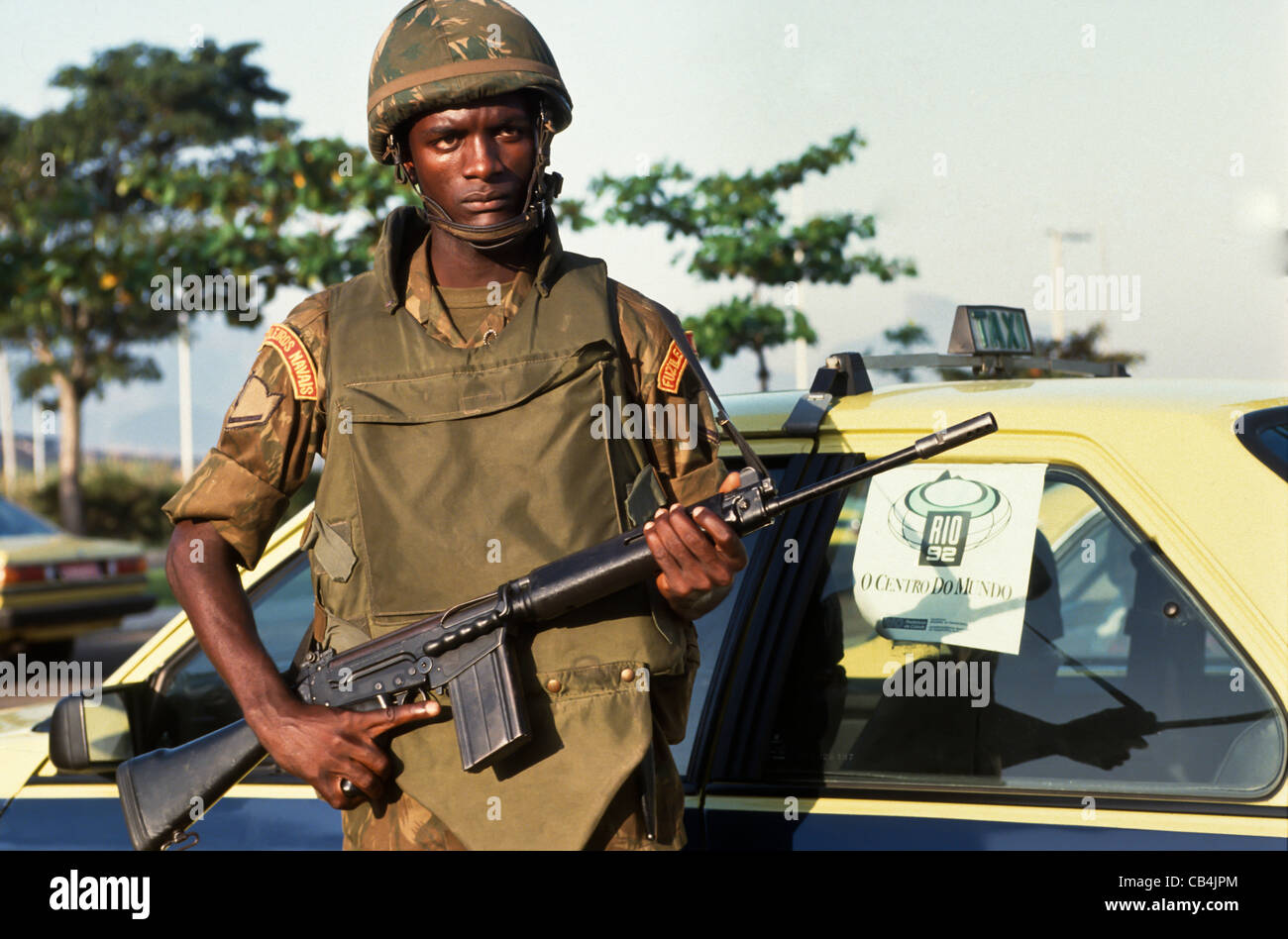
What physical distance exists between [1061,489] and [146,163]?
33.2 ft

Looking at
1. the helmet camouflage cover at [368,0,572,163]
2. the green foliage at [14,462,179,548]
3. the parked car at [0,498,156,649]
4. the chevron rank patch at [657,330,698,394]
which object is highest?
the helmet camouflage cover at [368,0,572,163]

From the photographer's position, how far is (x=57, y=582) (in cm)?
1009

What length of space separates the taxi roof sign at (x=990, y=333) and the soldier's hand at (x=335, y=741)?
136 centimetres

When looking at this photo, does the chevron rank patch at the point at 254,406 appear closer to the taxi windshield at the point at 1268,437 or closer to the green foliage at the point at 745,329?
the taxi windshield at the point at 1268,437

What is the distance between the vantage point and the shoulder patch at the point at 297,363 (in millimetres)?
2133

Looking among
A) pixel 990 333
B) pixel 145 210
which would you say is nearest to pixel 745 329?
pixel 990 333

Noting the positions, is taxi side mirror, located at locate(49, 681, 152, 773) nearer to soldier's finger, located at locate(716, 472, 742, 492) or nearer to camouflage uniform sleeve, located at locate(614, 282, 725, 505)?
camouflage uniform sleeve, located at locate(614, 282, 725, 505)

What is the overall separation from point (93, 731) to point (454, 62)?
133 cm

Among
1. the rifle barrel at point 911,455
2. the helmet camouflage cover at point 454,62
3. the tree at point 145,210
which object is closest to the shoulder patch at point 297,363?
the helmet camouflage cover at point 454,62

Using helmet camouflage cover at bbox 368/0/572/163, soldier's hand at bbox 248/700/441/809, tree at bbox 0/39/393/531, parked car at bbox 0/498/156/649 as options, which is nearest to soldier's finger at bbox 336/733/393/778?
soldier's hand at bbox 248/700/441/809

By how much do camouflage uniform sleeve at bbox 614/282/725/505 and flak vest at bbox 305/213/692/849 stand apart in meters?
0.07

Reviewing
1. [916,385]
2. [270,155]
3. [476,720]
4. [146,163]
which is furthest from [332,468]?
[146,163]

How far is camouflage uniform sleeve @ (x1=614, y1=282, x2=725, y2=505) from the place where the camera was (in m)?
2.18
